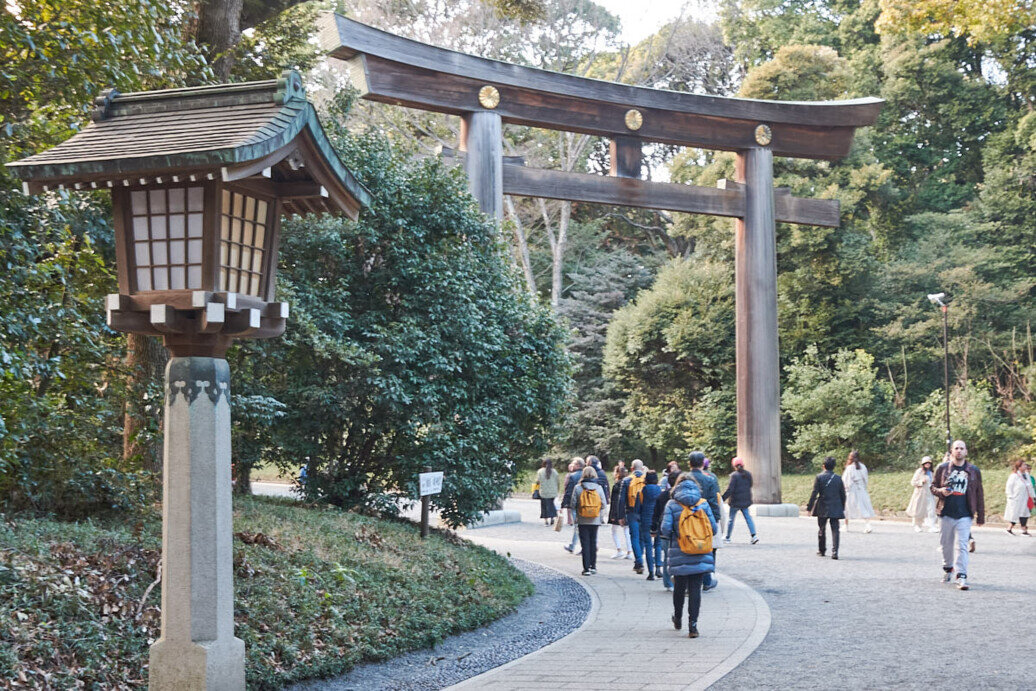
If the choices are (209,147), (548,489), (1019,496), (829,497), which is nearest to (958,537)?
(829,497)

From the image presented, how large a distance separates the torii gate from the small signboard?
6787mm

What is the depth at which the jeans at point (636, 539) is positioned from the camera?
563 inches

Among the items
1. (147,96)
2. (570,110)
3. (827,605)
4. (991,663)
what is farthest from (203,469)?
(570,110)

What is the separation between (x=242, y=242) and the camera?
685 cm

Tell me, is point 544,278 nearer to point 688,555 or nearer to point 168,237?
point 688,555

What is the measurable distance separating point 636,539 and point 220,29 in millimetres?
8591

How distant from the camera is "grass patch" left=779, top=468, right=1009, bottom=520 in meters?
25.1

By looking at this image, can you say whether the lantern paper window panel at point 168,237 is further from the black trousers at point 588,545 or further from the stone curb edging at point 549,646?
the black trousers at point 588,545

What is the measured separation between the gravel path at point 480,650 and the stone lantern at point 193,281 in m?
1.37

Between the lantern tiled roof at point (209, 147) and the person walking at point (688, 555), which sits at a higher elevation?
the lantern tiled roof at point (209, 147)

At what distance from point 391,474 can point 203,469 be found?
26.1 feet

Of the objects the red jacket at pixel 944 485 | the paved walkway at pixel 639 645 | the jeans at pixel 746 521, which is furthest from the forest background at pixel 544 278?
the red jacket at pixel 944 485

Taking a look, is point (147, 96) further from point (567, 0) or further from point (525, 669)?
point (567, 0)

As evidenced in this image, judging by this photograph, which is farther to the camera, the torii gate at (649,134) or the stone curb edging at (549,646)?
the torii gate at (649,134)
